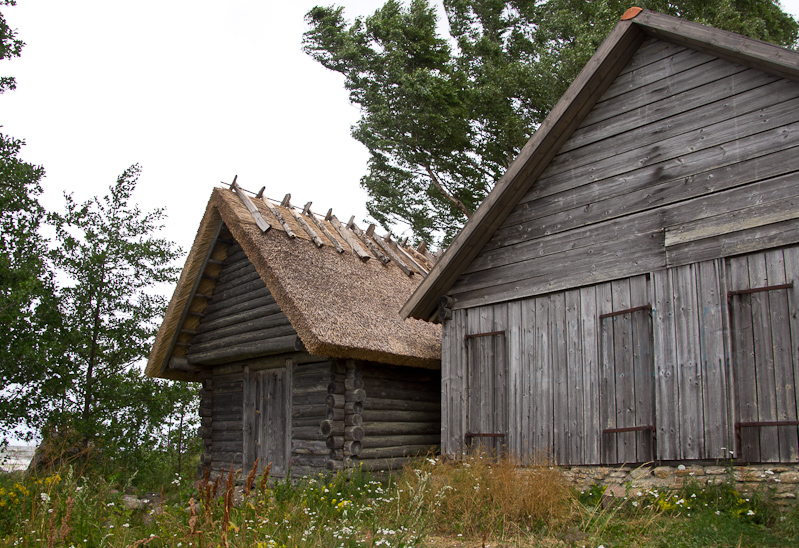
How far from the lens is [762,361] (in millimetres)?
7047

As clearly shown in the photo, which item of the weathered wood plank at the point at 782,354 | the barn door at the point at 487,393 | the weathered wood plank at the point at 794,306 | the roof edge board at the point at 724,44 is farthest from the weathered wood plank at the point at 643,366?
the roof edge board at the point at 724,44

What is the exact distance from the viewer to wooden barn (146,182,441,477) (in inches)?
422

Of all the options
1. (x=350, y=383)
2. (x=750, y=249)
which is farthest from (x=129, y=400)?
(x=750, y=249)

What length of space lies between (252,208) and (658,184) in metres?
7.09

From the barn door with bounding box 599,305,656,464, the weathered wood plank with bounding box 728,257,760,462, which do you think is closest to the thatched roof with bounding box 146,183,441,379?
the barn door with bounding box 599,305,656,464

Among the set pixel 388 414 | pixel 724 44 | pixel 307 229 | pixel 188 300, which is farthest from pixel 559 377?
pixel 188 300

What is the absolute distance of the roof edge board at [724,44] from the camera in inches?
279

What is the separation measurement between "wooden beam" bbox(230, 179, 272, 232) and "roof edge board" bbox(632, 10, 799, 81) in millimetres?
6616

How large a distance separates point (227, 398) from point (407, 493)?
6602 mm

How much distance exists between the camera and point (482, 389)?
9648 mm

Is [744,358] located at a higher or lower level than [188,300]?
lower

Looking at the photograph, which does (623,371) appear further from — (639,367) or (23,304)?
(23,304)

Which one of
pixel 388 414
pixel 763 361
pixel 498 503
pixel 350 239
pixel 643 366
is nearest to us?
pixel 498 503

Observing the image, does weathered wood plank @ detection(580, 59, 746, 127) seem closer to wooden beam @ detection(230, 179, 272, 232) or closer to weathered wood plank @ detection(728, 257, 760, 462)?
weathered wood plank @ detection(728, 257, 760, 462)
